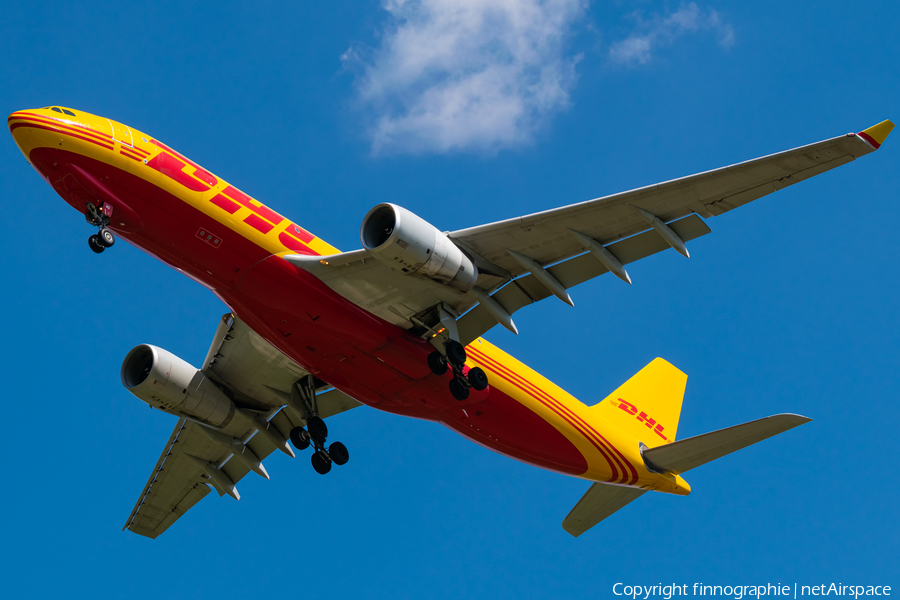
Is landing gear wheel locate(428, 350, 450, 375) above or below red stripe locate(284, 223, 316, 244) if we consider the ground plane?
below

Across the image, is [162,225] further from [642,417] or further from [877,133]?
[642,417]

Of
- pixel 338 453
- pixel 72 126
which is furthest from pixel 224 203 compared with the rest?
pixel 338 453

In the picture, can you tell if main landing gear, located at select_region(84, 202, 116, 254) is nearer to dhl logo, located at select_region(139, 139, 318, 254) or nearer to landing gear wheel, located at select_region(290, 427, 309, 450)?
dhl logo, located at select_region(139, 139, 318, 254)

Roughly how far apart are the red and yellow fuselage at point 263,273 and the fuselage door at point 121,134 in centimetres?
2

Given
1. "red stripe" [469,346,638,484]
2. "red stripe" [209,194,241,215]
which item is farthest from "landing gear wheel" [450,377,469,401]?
"red stripe" [209,194,241,215]

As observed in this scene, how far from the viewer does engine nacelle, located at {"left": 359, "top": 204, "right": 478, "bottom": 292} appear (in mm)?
17688

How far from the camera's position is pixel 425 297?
20.3m

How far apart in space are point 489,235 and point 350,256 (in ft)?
11.1

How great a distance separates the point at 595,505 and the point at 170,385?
1461cm

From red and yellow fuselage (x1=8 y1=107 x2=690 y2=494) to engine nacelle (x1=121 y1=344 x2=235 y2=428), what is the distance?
502 centimetres

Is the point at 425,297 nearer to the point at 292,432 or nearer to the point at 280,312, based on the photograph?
the point at 280,312

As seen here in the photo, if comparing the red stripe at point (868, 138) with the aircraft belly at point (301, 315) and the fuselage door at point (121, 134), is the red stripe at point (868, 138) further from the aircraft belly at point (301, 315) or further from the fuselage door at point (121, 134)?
the fuselage door at point (121, 134)

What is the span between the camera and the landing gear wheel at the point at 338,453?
24.7 metres

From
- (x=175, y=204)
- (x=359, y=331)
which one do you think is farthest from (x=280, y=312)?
(x=175, y=204)
